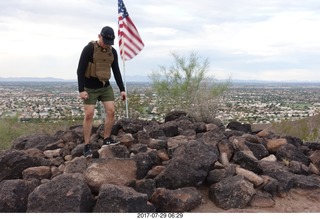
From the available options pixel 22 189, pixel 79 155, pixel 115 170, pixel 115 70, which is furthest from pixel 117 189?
pixel 115 70

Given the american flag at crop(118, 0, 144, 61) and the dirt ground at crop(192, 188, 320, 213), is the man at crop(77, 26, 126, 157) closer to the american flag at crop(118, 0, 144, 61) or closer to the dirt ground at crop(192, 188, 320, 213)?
the dirt ground at crop(192, 188, 320, 213)

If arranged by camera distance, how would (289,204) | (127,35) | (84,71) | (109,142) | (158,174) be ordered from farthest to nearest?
(127,35), (109,142), (84,71), (158,174), (289,204)

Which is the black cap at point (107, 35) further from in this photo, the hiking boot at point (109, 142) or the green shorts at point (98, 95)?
the hiking boot at point (109, 142)

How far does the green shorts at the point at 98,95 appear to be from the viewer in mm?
6871

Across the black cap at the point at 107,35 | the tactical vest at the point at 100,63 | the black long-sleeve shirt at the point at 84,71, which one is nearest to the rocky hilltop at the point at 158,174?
the black long-sleeve shirt at the point at 84,71

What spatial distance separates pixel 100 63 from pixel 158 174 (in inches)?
81.0

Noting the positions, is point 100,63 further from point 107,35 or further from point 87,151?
point 87,151

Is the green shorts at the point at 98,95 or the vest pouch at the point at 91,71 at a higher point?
the vest pouch at the point at 91,71

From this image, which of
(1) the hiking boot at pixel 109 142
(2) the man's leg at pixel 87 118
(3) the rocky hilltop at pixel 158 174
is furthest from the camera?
(1) the hiking boot at pixel 109 142

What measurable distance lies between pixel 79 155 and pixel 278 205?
3.26 meters

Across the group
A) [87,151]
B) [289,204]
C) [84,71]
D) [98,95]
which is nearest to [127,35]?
[98,95]

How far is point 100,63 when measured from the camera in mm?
6723

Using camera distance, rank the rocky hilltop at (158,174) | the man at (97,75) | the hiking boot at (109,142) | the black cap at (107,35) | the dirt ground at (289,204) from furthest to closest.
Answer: the hiking boot at (109,142) < the man at (97,75) < the black cap at (107,35) < the dirt ground at (289,204) < the rocky hilltop at (158,174)

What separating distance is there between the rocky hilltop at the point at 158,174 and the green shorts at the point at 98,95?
0.78 m
